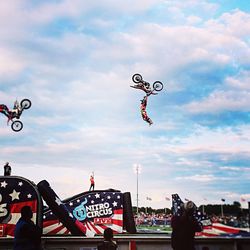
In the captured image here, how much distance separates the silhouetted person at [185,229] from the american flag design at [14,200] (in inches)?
192

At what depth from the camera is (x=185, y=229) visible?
635cm

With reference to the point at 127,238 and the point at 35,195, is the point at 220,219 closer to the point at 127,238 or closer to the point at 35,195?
the point at 127,238

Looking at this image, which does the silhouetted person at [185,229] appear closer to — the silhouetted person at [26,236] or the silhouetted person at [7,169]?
the silhouetted person at [26,236]

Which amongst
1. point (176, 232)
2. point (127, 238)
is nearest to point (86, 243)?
point (127, 238)

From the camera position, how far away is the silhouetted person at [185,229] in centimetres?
635

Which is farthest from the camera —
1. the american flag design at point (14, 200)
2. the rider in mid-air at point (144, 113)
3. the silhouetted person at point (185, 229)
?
the rider in mid-air at point (144, 113)

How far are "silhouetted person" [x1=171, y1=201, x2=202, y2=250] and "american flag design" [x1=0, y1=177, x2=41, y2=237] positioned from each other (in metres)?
4.88

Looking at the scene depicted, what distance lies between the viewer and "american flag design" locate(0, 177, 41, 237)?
9984 millimetres

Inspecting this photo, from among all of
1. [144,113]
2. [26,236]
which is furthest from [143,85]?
[26,236]

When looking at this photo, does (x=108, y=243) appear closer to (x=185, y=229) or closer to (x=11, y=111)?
(x=185, y=229)

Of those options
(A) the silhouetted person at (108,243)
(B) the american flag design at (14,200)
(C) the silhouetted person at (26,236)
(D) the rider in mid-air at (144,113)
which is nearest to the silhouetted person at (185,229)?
(A) the silhouetted person at (108,243)

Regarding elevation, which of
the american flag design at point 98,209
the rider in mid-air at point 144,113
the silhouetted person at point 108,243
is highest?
the rider in mid-air at point 144,113

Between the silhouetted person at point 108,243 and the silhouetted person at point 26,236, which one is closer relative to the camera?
the silhouetted person at point 108,243

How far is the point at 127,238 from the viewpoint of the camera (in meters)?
7.39
